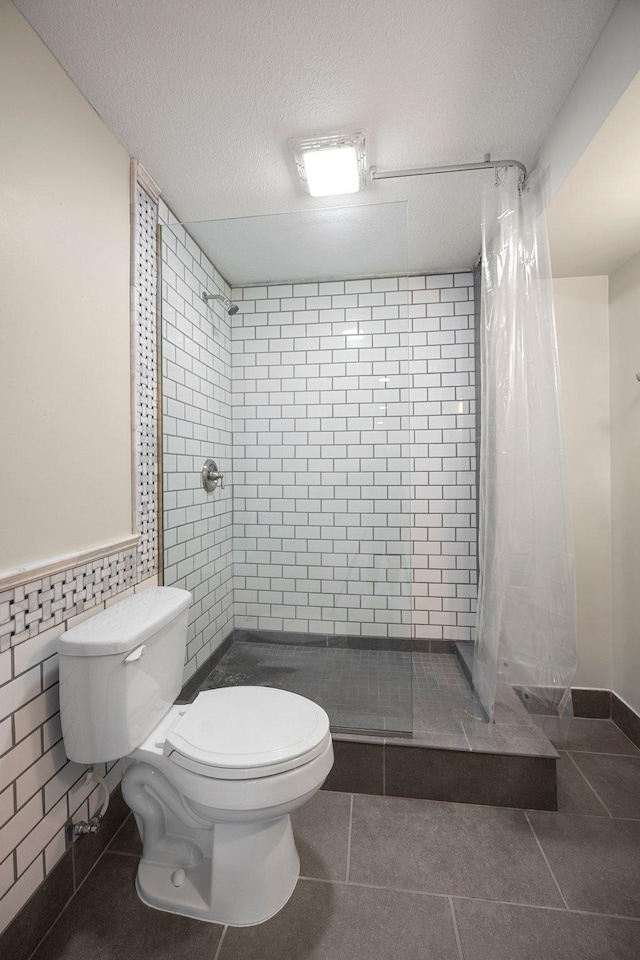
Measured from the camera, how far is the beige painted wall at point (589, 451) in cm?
208

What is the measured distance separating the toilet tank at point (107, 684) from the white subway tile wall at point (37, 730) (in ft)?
0.22

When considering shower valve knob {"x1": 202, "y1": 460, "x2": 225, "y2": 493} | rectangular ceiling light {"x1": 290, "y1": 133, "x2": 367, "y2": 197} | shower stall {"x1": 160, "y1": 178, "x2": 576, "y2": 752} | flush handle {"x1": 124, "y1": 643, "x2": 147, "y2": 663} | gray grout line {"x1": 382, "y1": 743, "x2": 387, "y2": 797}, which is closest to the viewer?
flush handle {"x1": 124, "y1": 643, "x2": 147, "y2": 663}

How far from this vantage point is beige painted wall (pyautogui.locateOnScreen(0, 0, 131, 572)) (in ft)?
3.40

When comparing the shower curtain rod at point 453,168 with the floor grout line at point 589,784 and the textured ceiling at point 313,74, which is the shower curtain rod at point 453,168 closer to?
the textured ceiling at point 313,74

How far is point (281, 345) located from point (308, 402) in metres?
0.31

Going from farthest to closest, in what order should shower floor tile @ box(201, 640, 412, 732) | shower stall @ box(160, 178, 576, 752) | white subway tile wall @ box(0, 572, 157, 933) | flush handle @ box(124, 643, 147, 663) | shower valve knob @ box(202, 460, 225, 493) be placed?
shower valve knob @ box(202, 460, 225, 493), shower stall @ box(160, 178, 576, 752), shower floor tile @ box(201, 640, 412, 732), flush handle @ box(124, 643, 147, 663), white subway tile wall @ box(0, 572, 157, 933)

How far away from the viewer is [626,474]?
6.42ft

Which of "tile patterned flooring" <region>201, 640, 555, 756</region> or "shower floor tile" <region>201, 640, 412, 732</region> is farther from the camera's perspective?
"shower floor tile" <region>201, 640, 412, 732</region>

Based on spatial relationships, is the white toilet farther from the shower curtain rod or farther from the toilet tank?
the shower curtain rod

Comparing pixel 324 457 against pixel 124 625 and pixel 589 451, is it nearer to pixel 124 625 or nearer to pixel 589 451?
pixel 124 625

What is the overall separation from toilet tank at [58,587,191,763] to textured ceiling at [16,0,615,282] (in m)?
1.67

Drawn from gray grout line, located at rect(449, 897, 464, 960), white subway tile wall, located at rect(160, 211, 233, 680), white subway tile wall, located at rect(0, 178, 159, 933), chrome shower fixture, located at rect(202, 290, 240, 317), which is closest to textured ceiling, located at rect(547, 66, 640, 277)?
chrome shower fixture, located at rect(202, 290, 240, 317)

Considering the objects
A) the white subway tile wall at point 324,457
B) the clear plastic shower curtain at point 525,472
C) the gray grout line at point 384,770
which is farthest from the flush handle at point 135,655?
the clear plastic shower curtain at point 525,472

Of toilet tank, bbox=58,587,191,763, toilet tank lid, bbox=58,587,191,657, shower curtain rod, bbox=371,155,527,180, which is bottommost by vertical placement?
toilet tank, bbox=58,587,191,763
